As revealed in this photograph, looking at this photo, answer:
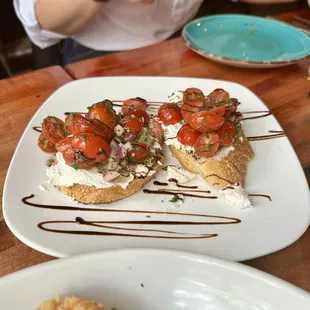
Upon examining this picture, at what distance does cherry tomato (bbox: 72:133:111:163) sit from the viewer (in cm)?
102

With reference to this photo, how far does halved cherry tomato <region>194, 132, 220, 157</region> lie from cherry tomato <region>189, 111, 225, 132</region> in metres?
0.02

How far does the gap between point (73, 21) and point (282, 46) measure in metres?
→ 0.97

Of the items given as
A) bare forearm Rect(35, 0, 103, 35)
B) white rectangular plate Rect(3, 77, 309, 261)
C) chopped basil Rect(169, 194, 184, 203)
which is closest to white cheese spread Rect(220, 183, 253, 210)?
white rectangular plate Rect(3, 77, 309, 261)

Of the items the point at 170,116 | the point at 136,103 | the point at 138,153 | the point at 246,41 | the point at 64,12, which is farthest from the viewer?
the point at 246,41

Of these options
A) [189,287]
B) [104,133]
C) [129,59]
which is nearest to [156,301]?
[189,287]

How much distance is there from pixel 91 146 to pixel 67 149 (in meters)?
0.07

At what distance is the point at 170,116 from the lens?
4.07 ft

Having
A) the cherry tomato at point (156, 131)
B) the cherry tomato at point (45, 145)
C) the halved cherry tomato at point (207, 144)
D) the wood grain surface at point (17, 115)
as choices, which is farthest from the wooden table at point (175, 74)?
the cherry tomato at point (156, 131)

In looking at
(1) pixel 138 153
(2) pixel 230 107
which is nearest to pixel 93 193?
(1) pixel 138 153

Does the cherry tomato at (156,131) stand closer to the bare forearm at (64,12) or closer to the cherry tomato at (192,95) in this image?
the cherry tomato at (192,95)

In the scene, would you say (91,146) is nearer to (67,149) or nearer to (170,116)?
(67,149)

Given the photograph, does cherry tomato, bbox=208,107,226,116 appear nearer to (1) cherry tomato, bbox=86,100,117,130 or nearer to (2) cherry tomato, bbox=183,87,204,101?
(2) cherry tomato, bbox=183,87,204,101

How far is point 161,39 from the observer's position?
6.76ft

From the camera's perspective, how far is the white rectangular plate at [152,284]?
29.1 inches
